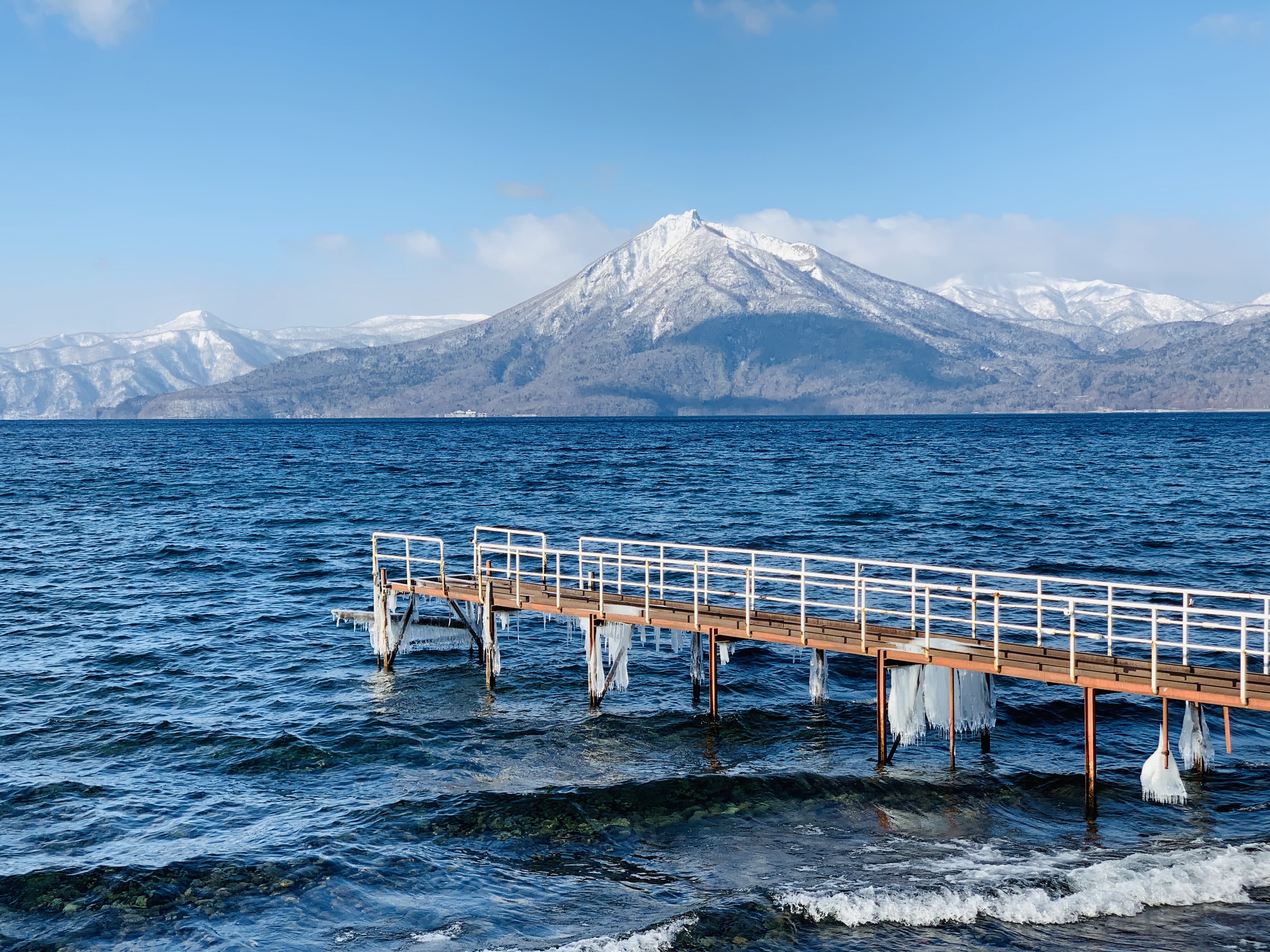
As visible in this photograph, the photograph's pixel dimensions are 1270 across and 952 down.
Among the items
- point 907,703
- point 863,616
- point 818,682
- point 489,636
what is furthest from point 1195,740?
point 489,636

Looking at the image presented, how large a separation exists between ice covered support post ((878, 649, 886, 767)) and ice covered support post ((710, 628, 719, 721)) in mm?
4446

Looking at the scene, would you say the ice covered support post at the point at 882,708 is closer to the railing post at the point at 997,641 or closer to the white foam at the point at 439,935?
the railing post at the point at 997,641

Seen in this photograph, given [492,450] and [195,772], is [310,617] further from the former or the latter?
[492,450]

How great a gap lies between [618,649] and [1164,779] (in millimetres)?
14527

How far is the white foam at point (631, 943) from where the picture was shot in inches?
664

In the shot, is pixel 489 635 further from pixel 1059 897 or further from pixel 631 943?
pixel 1059 897

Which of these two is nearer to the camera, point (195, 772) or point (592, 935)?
point (592, 935)

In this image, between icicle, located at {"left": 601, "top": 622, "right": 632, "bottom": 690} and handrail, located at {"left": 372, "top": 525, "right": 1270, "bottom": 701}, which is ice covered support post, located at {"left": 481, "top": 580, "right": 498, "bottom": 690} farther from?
icicle, located at {"left": 601, "top": 622, "right": 632, "bottom": 690}

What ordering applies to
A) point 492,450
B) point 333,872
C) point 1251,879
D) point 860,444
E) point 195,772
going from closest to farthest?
1. point 1251,879
2. point 333,872
3. point 195,772
4. point 492,450
5. point 860,444

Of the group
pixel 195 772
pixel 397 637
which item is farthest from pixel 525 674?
pixel 195 772

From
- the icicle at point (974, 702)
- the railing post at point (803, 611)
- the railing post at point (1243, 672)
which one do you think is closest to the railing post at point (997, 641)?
the icicle at point (974, 702)

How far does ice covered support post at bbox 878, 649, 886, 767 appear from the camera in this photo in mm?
25328

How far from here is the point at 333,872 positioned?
66.1ft

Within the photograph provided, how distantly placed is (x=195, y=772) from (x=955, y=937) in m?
18.2
